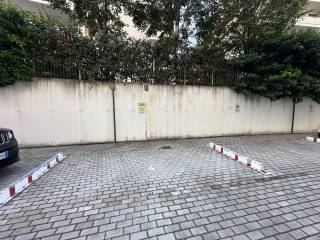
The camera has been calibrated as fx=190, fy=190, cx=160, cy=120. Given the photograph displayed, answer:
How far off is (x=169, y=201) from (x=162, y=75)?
600 cm

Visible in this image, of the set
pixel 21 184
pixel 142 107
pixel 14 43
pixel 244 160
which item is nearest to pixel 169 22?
pixel 142 107

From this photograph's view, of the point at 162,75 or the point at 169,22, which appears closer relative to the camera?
the point at 162,75

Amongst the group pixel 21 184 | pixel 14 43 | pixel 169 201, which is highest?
pixel 14 43

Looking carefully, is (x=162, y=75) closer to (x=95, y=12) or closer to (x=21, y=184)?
(x=95, y=12)

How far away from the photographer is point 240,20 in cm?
895

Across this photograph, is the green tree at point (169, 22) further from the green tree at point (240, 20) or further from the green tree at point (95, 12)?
the green tree at point (95, 12)

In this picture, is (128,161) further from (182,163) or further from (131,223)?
(131,223)

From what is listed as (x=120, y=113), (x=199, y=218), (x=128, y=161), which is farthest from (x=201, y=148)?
(x=199, y=218)

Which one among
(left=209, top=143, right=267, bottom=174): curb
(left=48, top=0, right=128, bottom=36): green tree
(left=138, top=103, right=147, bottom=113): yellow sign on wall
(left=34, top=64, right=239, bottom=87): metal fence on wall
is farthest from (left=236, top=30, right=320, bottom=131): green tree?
(left=48, top=0, right=128, bottom=36): green tree

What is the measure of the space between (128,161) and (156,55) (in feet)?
16.1

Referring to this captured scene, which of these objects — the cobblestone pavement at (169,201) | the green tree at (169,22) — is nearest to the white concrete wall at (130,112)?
the green tree at (169,22)

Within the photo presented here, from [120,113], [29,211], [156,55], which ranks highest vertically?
[156,55]

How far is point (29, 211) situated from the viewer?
9.50 ft

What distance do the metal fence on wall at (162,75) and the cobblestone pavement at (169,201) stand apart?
10.9 feet
